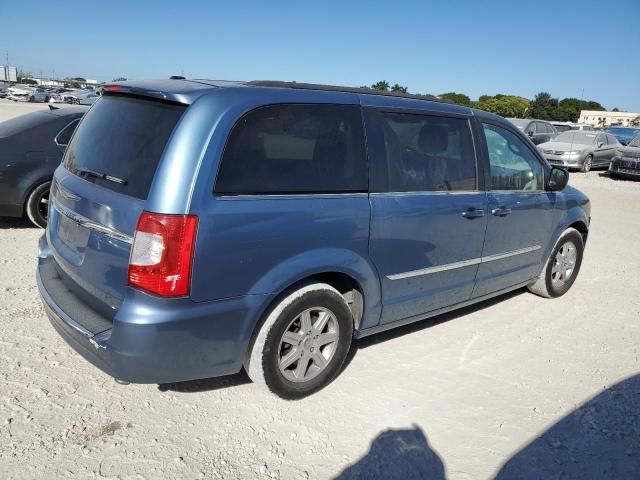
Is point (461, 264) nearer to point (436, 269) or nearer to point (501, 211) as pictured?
point (436, 269)

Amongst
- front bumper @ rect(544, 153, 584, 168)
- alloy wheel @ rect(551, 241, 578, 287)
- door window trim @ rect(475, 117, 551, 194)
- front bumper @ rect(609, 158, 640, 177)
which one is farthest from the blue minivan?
front bumper @ rect(544, 153, 584, 168)

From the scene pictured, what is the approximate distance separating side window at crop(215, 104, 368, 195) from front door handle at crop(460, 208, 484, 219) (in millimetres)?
984

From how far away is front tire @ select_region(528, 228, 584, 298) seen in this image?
5043 mm

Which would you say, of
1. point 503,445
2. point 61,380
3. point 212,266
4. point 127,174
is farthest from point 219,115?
point 503,445

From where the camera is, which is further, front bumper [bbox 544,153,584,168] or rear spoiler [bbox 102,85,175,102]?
front bumper [bbox 544,153,584,168]

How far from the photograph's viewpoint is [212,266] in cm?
256

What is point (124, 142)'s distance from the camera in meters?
2.83

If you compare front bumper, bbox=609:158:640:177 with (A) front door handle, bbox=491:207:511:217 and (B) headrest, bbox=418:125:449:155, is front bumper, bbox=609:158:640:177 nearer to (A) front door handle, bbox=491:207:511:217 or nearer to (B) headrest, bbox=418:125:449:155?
(A) front door handle, bbox=491:207:511:217

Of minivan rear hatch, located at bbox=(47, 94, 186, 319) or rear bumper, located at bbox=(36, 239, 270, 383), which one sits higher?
minivan rear hatch, located at bbox=(47, 94, 186, 319)

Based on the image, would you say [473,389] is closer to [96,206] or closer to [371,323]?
[371,323]

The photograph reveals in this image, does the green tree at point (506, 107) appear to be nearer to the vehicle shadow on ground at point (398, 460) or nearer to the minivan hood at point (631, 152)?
the minivan hood at point (631, 152)

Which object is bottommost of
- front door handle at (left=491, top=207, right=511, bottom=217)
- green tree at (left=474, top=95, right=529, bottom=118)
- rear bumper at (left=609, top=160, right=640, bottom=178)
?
rear bumper at (left=609, top=160, right=640, bottom=178)

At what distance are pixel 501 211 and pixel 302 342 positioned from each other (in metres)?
1.99

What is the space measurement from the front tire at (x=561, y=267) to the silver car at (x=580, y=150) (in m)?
11.8
